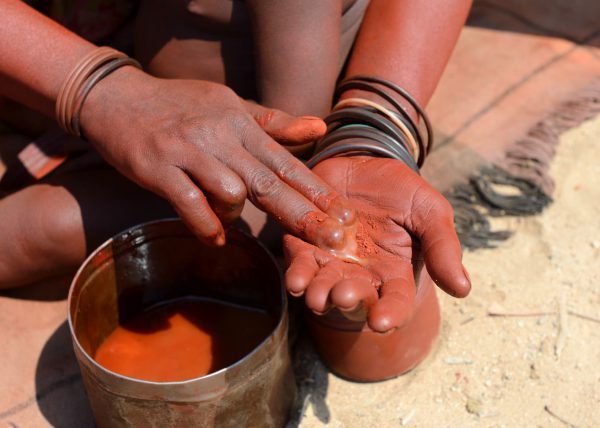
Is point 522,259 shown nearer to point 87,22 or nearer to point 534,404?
point 534,404

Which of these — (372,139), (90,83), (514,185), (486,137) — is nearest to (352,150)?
(372,139)

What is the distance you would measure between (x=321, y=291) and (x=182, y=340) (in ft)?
1.73

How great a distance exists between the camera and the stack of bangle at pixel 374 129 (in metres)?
1.50

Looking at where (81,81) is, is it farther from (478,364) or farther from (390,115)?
(478,364)

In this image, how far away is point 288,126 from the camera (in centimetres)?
134

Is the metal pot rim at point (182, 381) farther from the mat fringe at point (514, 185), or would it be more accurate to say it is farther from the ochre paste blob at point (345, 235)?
the mat fringe at point (514, 185)

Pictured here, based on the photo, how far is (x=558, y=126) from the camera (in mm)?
2262

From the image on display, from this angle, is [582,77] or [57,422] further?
[582,77]

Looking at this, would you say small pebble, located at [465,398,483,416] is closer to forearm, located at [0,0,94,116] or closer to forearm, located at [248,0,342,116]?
forearm, located at [248,0,342,116]

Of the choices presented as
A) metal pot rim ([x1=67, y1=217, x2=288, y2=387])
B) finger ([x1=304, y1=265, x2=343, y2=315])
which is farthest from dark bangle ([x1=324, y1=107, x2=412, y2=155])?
finger ([x1=304, y1=265, x2=343, y2=315])

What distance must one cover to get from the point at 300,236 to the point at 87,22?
35.1 inches

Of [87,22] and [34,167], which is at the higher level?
[87,22]

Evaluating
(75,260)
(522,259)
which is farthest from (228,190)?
(522,259)

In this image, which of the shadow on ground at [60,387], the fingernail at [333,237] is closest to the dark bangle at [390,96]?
the fingernail at [333,237]
